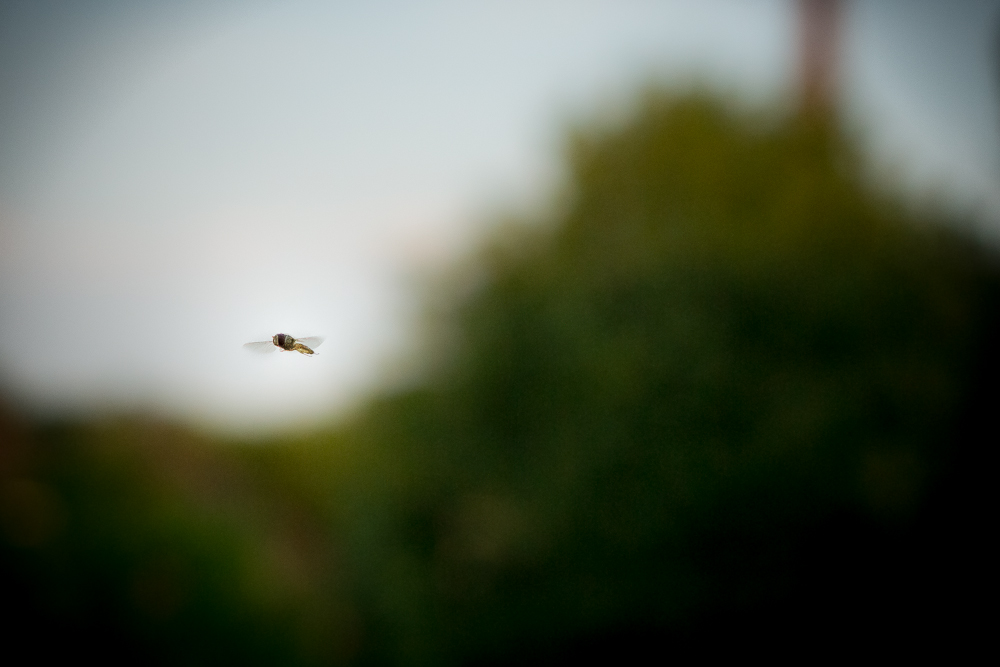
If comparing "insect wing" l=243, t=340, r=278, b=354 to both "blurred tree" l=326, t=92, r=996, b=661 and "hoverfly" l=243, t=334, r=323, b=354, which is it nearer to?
"hoverfly" l=243, t=334, r=323, b=354

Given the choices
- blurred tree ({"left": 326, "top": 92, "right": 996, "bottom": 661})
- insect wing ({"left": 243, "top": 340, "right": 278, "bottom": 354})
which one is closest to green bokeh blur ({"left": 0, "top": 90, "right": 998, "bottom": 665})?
blurred tree ({"left": 326, "top": 92, "right": 996, "bottom": 661})

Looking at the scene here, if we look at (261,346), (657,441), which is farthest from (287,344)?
(657,441)

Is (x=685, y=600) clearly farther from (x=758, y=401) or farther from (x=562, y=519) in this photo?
(x=758, y=401)

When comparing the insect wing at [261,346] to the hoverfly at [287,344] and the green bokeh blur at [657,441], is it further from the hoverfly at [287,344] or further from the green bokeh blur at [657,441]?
the green bokeh blur at [657,441]

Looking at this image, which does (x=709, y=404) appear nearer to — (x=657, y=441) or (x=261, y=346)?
(x=657, y=441)

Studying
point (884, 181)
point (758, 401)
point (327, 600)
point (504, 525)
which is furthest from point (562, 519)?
point (884, 181)
